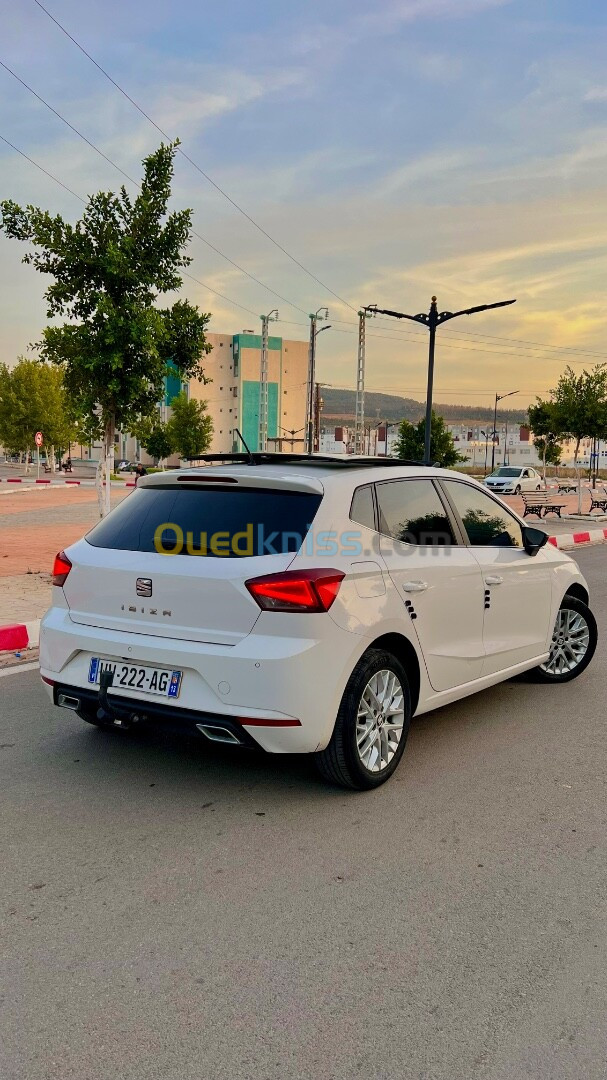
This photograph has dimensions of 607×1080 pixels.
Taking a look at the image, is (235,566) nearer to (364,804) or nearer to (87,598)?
(87,598)

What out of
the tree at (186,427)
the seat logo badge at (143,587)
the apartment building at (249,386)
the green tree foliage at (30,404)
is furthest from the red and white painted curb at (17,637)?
the apartment building at (249,386)

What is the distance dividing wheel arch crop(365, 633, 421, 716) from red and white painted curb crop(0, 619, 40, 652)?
13.4 ft

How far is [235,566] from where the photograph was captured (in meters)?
3.94

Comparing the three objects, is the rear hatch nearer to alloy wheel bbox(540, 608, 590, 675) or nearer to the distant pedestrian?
the distant pedestrian

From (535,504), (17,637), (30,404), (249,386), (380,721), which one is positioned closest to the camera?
(380,721)

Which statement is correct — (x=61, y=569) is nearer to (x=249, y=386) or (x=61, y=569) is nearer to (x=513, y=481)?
(x=513, y=481)

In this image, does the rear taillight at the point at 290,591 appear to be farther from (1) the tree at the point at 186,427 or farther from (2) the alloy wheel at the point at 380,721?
(1) the tree at the point at 186,427

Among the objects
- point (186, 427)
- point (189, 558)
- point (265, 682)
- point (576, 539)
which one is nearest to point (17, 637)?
point (189, 558)

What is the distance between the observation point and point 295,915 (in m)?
3.10

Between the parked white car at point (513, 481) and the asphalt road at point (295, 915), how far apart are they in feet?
115

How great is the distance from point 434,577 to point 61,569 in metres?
2.01

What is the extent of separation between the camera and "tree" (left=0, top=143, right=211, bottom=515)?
35.6 feet

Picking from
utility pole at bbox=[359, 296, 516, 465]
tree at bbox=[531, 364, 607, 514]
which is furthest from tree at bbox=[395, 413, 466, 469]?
utility pole at bbox=[359, 296, 516, 465]

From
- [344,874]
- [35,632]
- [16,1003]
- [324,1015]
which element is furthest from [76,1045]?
[35,632]
